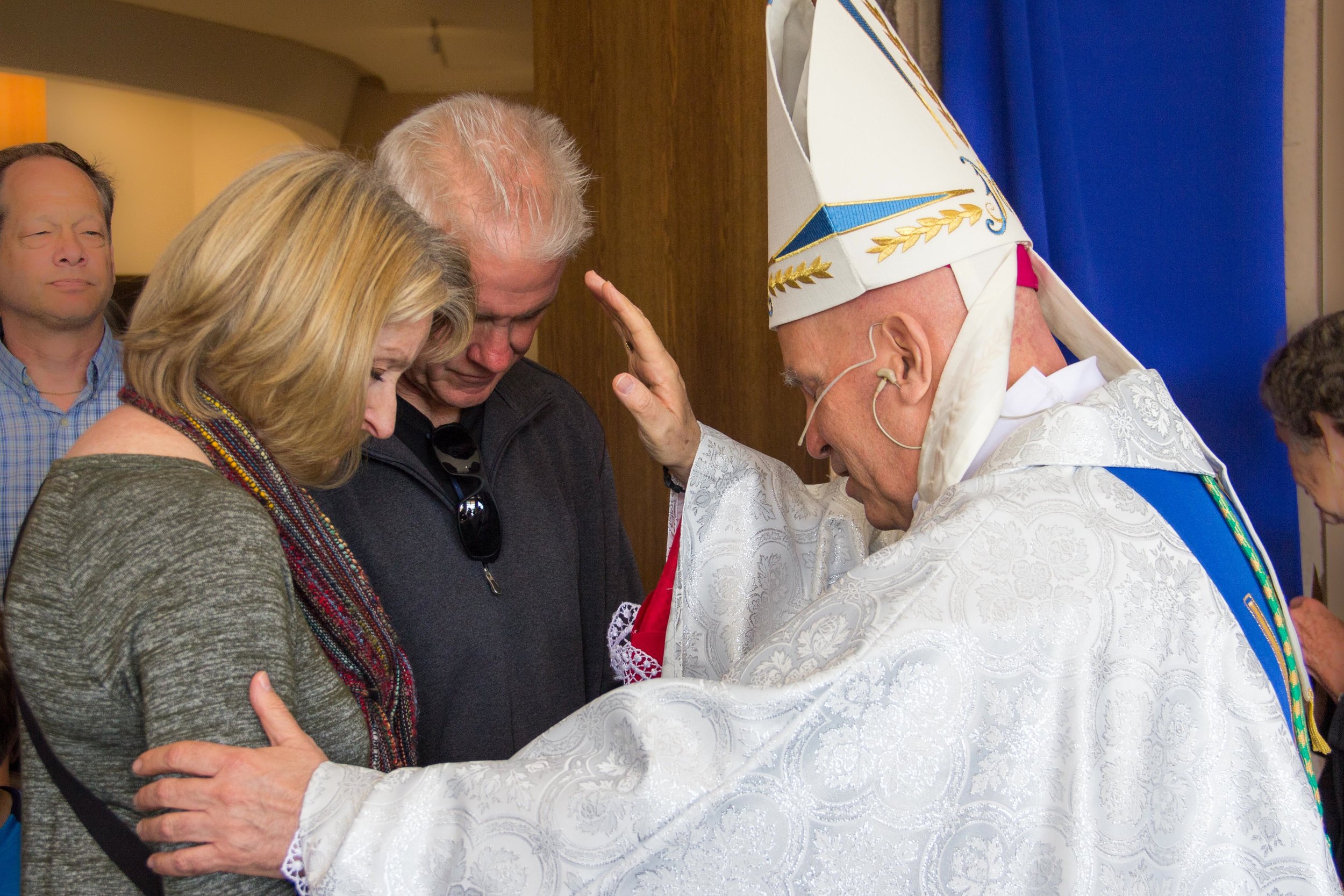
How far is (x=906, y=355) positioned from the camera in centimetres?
131

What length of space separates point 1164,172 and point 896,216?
0.74m

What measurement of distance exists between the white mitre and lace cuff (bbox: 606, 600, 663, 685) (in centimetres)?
52

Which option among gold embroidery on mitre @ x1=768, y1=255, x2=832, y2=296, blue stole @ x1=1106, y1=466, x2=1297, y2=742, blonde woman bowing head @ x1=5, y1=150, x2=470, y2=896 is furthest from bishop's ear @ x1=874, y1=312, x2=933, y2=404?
blonde woman bowing head @ x1=5, y1=150, x2=470, y2=896

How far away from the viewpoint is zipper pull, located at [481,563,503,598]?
5.20 ft

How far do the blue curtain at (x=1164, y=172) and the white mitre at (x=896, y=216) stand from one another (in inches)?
17.1

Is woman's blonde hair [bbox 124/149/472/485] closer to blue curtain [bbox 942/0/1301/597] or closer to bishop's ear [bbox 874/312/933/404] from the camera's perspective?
bishop's ear [bbox 874/312/933/404]

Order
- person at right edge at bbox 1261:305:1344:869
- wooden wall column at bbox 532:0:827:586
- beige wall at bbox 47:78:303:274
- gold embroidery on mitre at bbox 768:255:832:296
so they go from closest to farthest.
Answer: gold embroidery on mitre at bbox 768:255:832:296 → person at right edge at bbox 1261:305:1344:869 → wooden wall column at bbox 532:0:827:586 → beige wall at bbox 47:78:303:274

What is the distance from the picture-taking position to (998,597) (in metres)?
1.03

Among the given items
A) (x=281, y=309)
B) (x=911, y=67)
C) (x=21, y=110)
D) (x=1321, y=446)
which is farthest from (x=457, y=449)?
(x=21, y=110)

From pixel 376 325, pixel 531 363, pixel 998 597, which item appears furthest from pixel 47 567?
pixel 531 363

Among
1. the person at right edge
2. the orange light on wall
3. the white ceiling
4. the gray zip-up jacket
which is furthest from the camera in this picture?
the white ceiling

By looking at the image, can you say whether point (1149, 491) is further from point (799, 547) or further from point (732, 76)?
point (732, 76)

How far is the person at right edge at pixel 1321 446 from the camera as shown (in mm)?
1675

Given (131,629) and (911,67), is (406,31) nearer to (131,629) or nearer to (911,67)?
(911,67)
